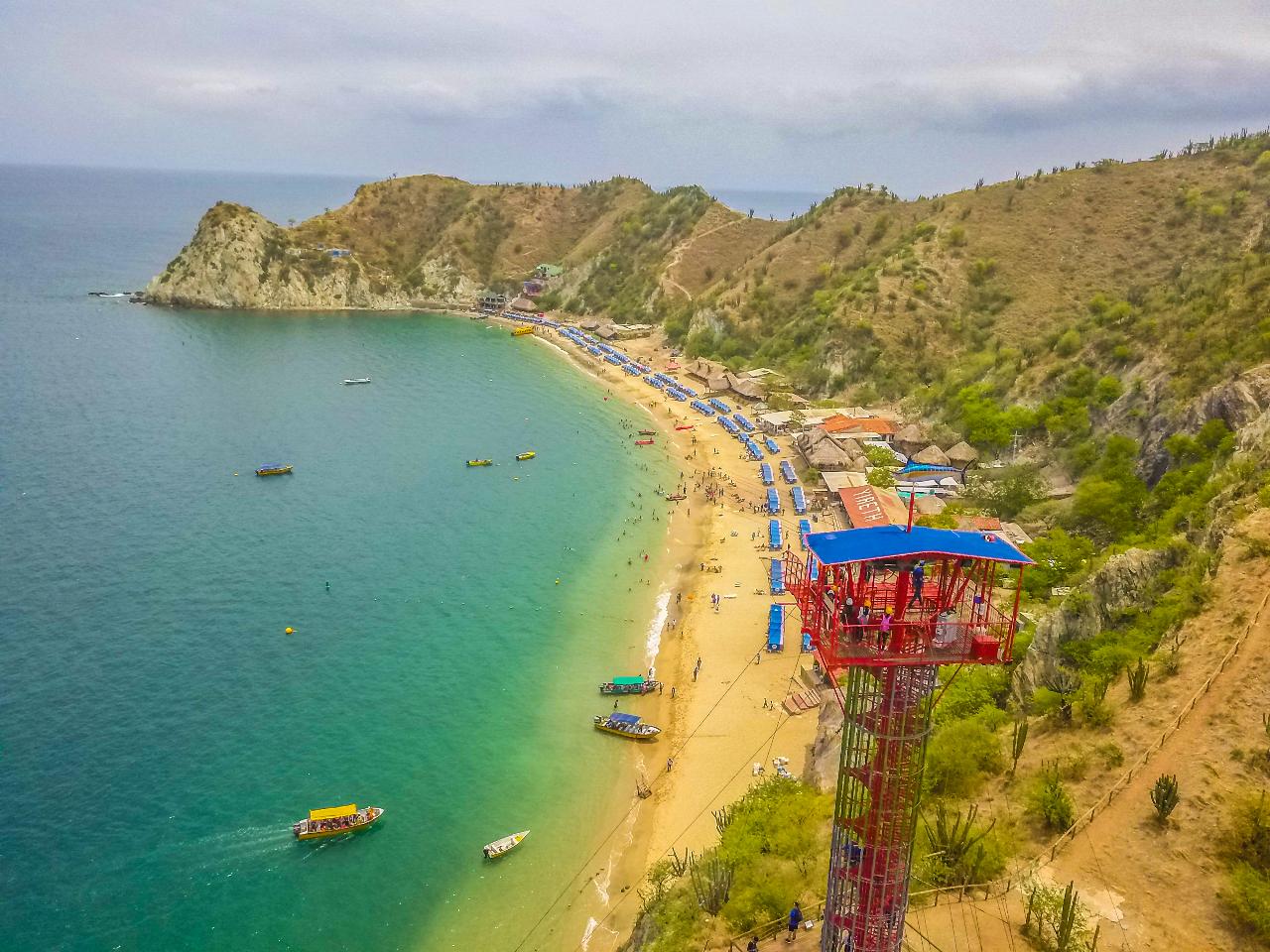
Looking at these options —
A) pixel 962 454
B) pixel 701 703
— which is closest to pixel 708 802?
pixel 701 703

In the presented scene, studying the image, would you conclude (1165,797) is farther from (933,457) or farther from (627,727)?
(933,457)

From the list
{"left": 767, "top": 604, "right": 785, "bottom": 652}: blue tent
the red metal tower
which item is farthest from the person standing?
{"left": 767, "top": 604, "right": 785, "bottom": 652}: blue tent

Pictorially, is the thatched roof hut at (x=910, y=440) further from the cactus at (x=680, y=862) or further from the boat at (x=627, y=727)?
the cactus at (x=680, y=862)

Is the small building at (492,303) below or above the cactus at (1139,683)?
above

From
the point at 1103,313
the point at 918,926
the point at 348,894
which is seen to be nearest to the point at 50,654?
the point at 348,894

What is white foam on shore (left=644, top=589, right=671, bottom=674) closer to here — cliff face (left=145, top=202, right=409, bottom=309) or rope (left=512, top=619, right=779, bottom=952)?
rope (left=512, top=619, right=779, bottom=952)

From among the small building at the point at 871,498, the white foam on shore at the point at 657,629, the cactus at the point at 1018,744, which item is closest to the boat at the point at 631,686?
the white foam on shore at the point at 657,629
